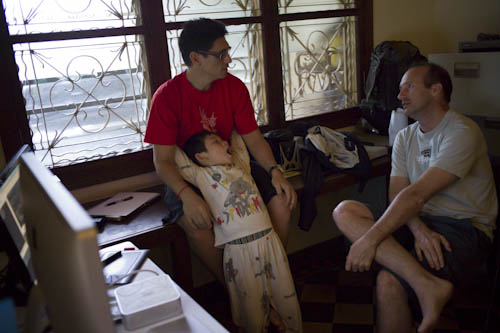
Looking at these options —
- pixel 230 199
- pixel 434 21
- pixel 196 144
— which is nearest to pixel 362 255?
pixel 230 199

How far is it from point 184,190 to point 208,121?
386 millimetres

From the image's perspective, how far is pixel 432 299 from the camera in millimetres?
1706

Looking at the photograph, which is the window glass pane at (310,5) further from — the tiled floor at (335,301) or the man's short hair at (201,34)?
the tiled floor at (335,301)

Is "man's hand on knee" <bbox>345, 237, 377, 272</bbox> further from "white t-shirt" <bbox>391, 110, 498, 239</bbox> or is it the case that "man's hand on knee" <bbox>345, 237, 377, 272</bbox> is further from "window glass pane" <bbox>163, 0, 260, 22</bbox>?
"window glass pane" <bbox>163, 0, 260, 22</bbox>

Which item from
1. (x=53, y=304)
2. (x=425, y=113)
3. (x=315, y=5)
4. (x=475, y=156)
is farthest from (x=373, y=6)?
(x=53, y=304)

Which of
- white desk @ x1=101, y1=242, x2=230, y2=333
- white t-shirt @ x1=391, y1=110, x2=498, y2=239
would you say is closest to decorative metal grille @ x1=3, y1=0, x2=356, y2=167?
white t-shirt @ x1=391, y1=110, x2=498, y2=239

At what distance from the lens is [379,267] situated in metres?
1.93

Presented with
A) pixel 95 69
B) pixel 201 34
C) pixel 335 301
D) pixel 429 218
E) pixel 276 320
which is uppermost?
pixel 201 34

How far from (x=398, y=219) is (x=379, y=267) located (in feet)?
0.71

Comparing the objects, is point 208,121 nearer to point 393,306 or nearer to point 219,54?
point 219,54

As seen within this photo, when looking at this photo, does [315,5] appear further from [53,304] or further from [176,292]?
[53,304]

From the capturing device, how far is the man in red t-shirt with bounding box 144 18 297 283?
2.00m

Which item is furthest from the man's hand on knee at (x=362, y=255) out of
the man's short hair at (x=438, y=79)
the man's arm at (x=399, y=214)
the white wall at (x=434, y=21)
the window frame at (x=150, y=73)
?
the white wall at (x=434, y=21)

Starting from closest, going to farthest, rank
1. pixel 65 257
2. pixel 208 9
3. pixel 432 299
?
1. pixel 65 257
2. pixel 432 299
3. pixel 208 9
